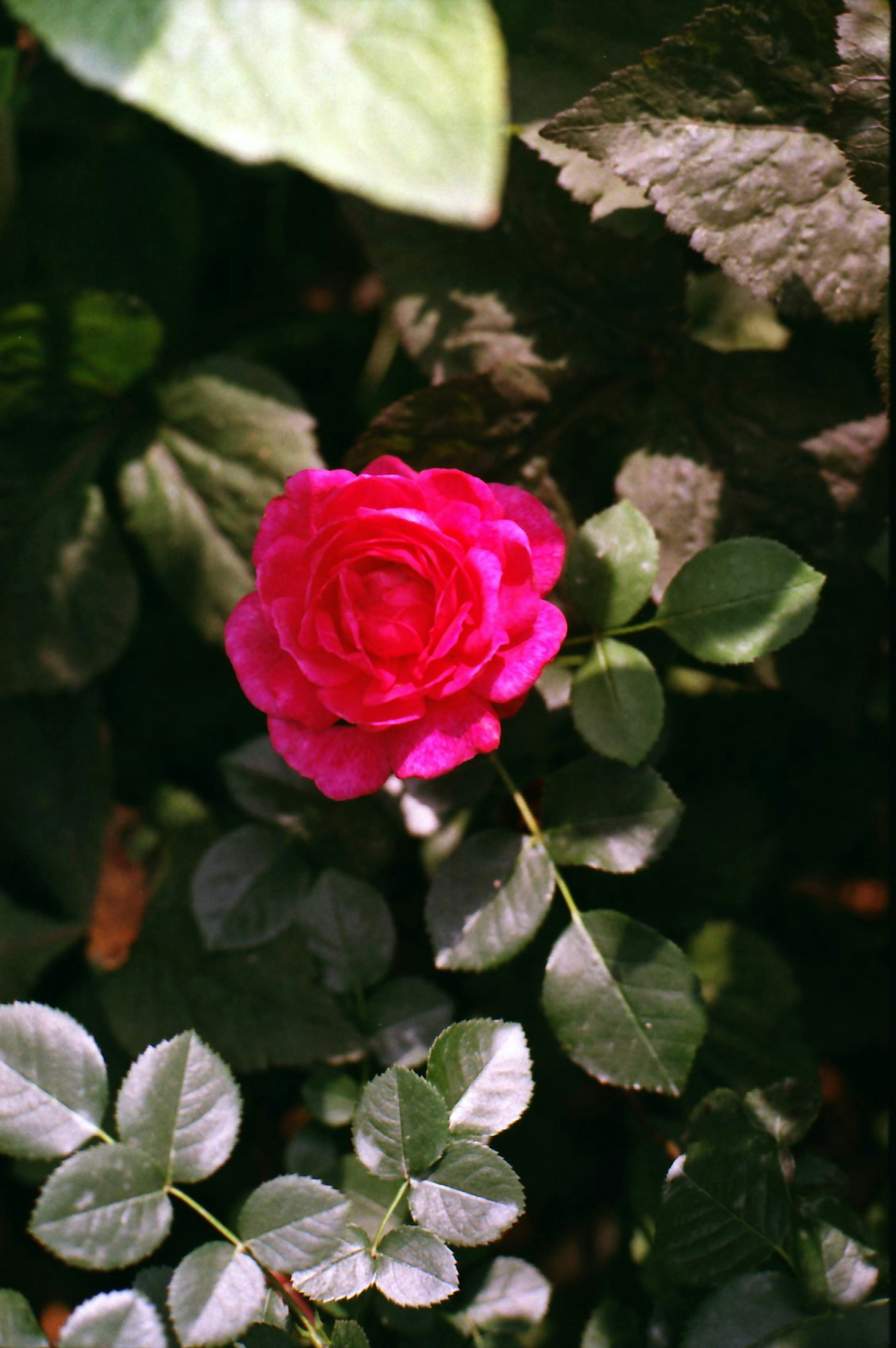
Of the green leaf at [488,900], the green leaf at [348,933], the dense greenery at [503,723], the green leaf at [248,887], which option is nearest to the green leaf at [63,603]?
the dense greenery at [503,723]

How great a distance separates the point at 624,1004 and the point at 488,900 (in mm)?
139

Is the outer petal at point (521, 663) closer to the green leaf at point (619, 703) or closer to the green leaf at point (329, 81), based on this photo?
the green leaf at point (619, 703)

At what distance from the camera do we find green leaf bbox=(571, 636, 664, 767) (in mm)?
760

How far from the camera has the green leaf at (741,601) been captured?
0.74 m

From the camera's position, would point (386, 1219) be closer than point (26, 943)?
Yes

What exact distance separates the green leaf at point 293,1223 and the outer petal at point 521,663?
380 millimetres

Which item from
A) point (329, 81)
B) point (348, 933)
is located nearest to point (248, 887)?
point (348, 933)

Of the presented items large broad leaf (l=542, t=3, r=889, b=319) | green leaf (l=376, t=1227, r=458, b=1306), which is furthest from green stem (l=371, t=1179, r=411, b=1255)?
large broad leaf (l=542, t=3, r=889, b=319)

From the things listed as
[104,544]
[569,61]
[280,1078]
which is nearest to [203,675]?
[104,544]

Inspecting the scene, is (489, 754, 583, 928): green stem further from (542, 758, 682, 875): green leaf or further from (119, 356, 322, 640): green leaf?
(119, 356, 322, 640): green leaf

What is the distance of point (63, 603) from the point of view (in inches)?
42.8

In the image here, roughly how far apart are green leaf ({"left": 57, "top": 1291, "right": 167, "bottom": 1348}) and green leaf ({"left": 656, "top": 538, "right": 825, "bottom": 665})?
62cm

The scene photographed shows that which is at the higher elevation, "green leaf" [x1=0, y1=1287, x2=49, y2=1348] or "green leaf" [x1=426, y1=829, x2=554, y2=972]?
"green leaf" [x1=426, y1=829, x2=554, y2=972]

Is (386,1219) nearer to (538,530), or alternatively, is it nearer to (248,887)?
(248,887)
